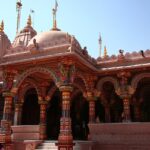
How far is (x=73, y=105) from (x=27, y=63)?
532cm

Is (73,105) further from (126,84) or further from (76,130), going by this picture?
(126,84)

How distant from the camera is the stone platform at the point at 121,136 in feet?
30.8

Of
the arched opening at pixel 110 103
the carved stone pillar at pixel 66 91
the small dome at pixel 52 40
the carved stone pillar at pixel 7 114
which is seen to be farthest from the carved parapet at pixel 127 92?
the carved stone pillar at pixel 7 114

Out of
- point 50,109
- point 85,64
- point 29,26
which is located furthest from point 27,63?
point 29,26

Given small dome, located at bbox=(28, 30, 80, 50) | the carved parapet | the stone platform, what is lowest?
the stone platform

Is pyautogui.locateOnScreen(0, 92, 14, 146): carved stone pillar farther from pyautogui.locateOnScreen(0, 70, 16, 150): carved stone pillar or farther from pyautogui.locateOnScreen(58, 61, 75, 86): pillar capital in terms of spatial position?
pyautogui.locateOnScreen(58, 61, 75, 86): pillar capital

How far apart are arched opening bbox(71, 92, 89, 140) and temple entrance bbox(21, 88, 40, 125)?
2.37 metres

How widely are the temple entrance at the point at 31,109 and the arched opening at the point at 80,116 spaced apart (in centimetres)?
237

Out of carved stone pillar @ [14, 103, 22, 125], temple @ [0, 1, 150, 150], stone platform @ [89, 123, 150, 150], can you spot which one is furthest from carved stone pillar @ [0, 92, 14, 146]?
stone platform @ [89, 123, 150, 150]

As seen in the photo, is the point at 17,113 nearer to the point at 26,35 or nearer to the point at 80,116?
the point at 80,116

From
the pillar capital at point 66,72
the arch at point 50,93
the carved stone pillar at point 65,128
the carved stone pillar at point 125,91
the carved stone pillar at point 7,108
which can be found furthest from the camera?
the arch at point 50,93

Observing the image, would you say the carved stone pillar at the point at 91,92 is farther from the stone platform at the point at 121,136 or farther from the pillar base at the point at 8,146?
the pillar base at the point at 8,146

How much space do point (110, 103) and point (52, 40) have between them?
4.80 m

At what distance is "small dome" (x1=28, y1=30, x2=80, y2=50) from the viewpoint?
10.1 metres
